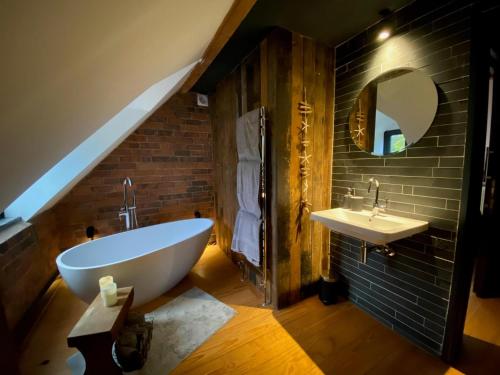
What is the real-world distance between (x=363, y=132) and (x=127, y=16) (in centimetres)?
178

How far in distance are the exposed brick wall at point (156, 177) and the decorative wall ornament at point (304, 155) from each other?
1803 mm

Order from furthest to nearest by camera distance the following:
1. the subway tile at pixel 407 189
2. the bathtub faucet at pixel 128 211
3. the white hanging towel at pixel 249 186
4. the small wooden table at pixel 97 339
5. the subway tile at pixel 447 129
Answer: the bathtub faucet at pixel 128 211, the white hanging towel at pixel 249 186, the subway tile at pixel 407 189, the subway tile at pixel 447 129, the small wooden table at pixel 97 339

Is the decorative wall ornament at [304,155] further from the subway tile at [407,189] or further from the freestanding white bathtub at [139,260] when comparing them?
the freestanding white bathtub at [139,260]

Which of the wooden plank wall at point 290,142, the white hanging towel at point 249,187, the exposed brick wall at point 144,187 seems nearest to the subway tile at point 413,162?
the wooden plank wall at point 290,142

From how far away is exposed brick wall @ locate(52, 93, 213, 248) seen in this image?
2.56 metres

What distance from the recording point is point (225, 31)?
5.06 feet

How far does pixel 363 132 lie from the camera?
1758 millimetres

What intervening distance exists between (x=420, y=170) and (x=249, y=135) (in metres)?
1.38

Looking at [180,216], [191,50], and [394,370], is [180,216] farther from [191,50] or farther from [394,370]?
[394,370]

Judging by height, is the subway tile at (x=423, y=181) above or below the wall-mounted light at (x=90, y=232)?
above

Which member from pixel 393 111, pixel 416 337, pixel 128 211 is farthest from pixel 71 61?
pixel 416 337

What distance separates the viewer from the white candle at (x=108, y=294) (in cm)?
127

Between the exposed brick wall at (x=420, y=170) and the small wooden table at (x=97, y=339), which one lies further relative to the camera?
the exposed brick wall at (x=420, y=170)

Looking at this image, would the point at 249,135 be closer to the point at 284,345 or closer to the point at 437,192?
the point at 437,192
